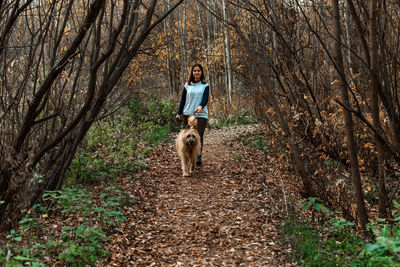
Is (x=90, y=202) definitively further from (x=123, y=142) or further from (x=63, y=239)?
(x=123, y=142)

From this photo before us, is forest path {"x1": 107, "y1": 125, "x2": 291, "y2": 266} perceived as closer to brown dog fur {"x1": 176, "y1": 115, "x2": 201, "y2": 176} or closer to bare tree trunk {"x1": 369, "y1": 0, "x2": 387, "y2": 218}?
brown dog fur {"x1": 176, "y1": 115, "x2": 201, "y2": 176}

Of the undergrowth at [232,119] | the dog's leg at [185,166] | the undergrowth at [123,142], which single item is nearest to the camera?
the undergrowth at [123,142]

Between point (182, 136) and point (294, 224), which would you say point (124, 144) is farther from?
point (294, 224)

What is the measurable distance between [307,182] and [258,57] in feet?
7.76

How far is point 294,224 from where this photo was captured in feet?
16.6

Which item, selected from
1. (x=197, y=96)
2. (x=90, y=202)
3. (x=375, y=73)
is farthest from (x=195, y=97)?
(x=375, y=73)

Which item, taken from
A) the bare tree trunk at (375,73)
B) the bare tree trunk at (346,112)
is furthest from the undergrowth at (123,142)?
the bare tree trunk at (375,73)

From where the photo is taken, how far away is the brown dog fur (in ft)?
25.3

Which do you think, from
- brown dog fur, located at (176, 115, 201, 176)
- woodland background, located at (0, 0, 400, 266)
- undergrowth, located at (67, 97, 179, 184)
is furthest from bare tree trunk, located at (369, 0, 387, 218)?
undergrowth, located at (67, 97, 179, 184)

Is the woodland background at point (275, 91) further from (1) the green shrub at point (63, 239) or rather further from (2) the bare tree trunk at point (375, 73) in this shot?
(1) the green shrub at point (63, 239)

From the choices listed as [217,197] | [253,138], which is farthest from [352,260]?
[253,138]

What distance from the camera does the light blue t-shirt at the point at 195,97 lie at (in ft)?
27.2

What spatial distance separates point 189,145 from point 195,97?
4.25 feet

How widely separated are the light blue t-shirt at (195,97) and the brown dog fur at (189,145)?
370mm
